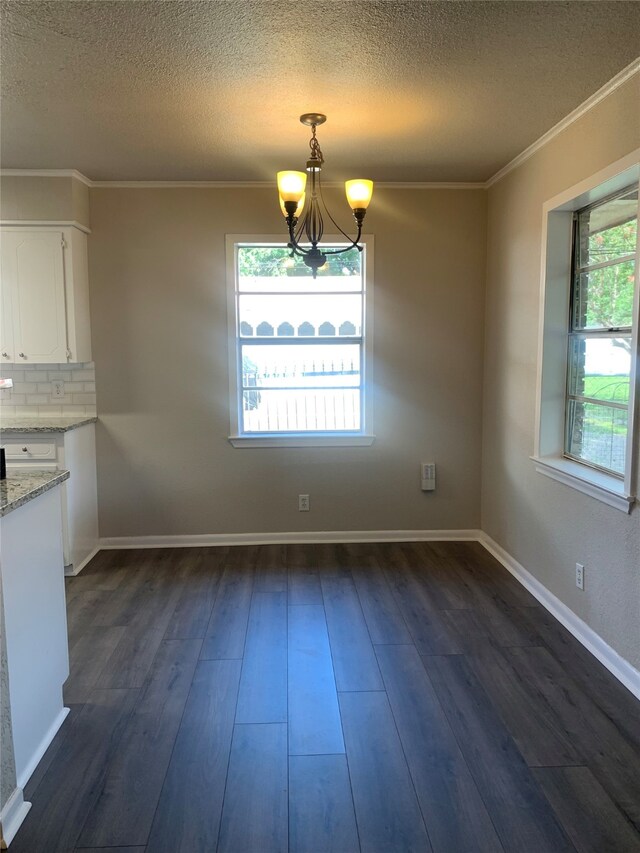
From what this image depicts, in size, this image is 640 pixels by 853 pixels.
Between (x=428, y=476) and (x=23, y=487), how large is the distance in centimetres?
295

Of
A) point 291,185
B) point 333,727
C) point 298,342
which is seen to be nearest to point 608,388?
point 291,185

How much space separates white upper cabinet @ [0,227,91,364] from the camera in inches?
146

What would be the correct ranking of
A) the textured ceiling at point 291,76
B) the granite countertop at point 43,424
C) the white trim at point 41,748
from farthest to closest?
the granite countertop at point 43,424 → the textured ceiling at point 291,76 → the white trim at point 41,748

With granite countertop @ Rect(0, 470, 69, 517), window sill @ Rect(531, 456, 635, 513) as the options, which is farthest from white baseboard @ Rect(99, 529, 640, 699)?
granite countertop @ Rect(0, 470, 69, 517)

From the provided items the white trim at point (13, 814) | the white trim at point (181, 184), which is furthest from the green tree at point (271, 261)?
the white trim at point (13, 814)

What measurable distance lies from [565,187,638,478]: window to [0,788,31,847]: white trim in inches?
105

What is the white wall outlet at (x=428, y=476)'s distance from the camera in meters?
4.25

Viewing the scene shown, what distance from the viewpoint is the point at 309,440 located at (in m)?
4.19

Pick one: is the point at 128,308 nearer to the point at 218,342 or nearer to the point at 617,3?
the point at 218,342

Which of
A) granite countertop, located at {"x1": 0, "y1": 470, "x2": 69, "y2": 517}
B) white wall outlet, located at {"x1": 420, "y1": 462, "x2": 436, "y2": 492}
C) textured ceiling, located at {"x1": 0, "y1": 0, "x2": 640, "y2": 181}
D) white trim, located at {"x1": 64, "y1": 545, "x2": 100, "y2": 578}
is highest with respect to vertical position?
textured ceiling, located at {"x1": 0, "y1": 0, "x2": 640, "y2": 181}

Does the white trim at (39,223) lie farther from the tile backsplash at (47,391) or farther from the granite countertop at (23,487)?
the granite countertop at (23,487)

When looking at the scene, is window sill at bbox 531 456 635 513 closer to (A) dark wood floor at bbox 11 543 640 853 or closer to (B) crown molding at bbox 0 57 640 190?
(A) dark wood floor at bbox 11 543 640 853

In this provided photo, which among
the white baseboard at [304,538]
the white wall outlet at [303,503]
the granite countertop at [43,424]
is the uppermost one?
the granite countertop at [43,424]

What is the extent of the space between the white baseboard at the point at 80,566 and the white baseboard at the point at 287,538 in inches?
4.1
